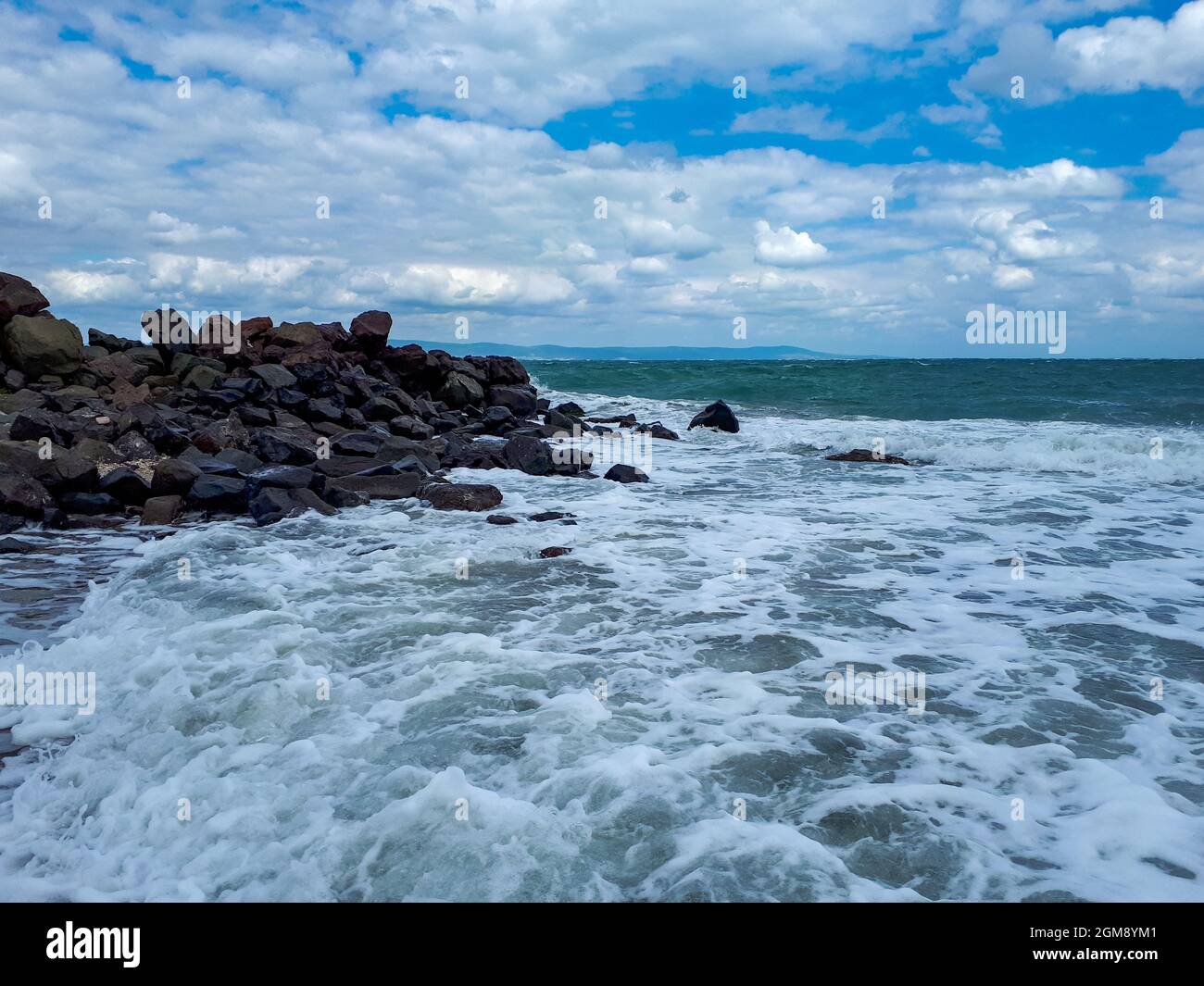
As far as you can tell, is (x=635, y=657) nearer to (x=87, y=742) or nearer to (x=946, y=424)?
(x=87, y=742)

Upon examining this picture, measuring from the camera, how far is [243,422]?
15.7 meters

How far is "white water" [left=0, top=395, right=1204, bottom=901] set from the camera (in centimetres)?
352

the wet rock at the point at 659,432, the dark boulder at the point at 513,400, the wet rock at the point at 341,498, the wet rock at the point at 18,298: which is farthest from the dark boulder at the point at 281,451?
the wet rock at the point at 659,432

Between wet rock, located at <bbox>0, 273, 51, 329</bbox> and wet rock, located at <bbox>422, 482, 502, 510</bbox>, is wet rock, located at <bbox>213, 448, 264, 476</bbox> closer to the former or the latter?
wet rock, located at <bbox>422, 482, 502, 510</bbox>

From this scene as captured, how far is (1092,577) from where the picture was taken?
8062mm

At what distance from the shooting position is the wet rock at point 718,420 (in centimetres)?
2316

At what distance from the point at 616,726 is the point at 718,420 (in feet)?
62.8

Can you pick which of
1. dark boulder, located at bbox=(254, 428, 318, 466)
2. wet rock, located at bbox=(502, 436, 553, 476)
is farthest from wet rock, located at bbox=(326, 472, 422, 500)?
wet rock, located at bbox=(502, 436, 553, 476)

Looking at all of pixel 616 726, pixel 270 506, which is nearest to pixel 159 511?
pixel 270 506

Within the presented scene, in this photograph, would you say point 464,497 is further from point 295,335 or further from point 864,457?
point 295,335

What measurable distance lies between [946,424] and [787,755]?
22440 mm
